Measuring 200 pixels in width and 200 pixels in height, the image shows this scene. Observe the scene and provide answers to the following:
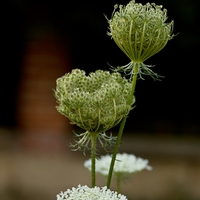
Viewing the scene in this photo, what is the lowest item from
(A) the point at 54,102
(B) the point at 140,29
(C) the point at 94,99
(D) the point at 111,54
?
(C) the point at 94,99

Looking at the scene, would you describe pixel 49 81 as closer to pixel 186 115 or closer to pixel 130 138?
pixel 130 138

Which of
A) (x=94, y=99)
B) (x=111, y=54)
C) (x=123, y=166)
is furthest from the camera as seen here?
(x=111, y=54)

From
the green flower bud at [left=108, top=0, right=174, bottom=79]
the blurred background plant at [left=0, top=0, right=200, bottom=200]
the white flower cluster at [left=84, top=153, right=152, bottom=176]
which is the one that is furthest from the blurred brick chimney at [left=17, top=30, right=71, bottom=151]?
the green flower bud at [left=108, top=0, right=174, bottom=79]

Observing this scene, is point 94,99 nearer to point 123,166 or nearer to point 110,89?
point 110,89

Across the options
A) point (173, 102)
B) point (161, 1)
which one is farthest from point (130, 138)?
point (161, 1)

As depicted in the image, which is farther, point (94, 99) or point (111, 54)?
point (111, 54)

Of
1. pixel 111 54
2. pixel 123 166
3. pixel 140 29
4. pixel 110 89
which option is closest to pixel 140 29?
pixel 140 29
